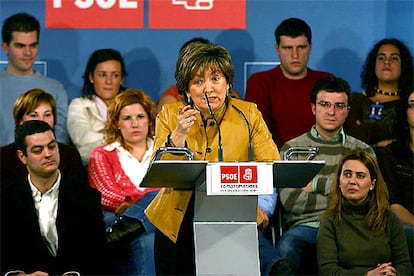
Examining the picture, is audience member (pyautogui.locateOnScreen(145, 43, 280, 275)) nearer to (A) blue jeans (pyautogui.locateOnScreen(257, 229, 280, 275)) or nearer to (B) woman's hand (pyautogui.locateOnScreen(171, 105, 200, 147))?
(B) woman's hand (pyautogui.locateOnScreen(171, 105, 200, 147))

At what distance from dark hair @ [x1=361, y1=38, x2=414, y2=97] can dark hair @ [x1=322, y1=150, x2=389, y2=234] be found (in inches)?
30.4

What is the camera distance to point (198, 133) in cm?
264

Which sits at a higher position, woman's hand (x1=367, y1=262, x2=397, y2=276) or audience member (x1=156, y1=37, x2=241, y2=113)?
audience member (x1=156, y1=37, x2=241, y2=113)

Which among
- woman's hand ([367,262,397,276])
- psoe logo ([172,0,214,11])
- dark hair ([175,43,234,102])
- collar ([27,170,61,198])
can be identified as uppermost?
psoe logo ([172,0,214,11])

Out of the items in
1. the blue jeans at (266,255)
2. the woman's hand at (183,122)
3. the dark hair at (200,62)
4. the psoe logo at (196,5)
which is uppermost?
the psoe logo at (196,5)

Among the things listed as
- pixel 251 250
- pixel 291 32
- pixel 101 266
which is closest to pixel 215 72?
pixel 251 250

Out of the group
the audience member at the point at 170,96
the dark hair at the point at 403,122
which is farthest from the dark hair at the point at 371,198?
the audience member at the point at 170,96

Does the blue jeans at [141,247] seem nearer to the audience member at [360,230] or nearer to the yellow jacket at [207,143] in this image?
the audience member at [360,230]

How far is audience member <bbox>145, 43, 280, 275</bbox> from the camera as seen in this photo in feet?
8.30

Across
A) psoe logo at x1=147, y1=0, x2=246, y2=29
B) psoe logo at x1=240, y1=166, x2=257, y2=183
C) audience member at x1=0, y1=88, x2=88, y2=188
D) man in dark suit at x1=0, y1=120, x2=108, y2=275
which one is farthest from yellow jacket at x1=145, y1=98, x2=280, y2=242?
psoe logo at x1=147, y1=0, x2=246, y2=29

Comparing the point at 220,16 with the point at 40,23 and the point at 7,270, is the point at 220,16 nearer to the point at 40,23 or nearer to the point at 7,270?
the point at 40,23

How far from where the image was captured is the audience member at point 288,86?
173 inches

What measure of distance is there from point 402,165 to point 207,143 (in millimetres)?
1781

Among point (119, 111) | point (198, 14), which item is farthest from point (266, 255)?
point (198, 14)
